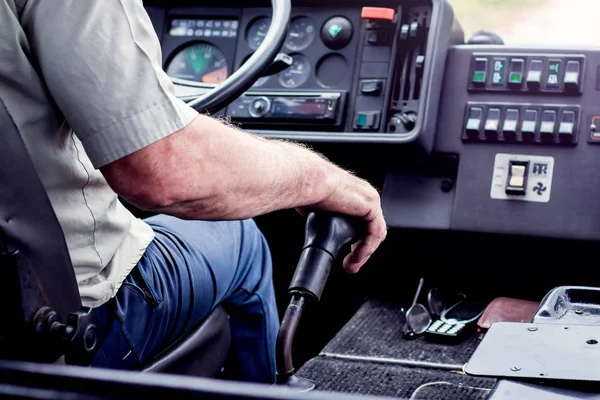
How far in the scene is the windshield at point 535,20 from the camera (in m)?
1.63

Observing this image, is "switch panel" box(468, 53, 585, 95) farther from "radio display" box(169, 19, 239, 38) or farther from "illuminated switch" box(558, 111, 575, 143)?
"radio display" box(169, 19, 239, 38)

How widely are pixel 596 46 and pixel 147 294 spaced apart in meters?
0.93

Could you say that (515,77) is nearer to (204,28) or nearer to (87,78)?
(204,28)

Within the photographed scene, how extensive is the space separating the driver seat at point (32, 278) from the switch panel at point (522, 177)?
92 cm

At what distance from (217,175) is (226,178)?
1 centimetres

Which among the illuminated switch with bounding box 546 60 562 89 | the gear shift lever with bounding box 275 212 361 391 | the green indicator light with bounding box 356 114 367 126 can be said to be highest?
the illuminated switch with bounding box 546 60 562 89

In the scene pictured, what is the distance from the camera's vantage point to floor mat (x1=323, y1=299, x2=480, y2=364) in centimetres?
144

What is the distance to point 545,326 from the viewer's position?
36.1 inches

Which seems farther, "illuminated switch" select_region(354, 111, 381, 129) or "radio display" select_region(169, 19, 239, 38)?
"radio display" select_region(169, 19, 239, 38)

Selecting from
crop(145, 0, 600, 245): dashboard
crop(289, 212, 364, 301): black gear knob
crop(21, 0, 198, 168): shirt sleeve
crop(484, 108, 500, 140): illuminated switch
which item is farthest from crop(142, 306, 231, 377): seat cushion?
crop(484, 108, 500, 140): illuminated switch

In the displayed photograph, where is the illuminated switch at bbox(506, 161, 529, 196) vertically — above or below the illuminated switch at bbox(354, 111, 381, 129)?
below

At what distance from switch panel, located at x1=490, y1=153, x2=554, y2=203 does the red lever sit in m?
0.35

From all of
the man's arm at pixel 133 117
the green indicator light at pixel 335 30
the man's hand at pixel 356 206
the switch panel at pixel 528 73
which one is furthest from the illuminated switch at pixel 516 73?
the man's arm at pixel 133 117

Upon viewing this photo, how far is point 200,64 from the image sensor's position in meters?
1.81
